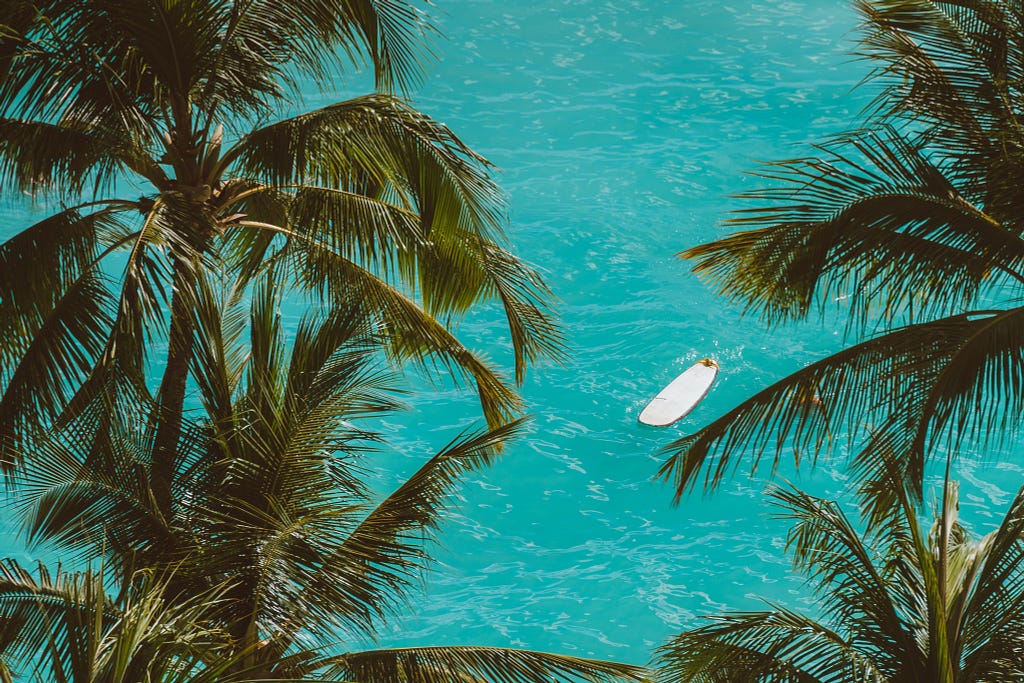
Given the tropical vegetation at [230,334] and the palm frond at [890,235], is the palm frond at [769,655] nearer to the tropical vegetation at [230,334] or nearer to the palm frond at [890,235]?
the tropical vegetation at [230,334]

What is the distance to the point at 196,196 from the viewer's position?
6617 millimetres

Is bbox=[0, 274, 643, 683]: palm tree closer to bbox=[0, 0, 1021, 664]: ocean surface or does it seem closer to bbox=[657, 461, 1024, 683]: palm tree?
bbox=[657, 461, 1024, 683]: palm tree

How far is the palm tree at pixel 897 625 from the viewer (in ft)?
18.8

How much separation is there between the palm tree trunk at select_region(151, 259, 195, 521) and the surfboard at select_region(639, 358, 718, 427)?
850cm

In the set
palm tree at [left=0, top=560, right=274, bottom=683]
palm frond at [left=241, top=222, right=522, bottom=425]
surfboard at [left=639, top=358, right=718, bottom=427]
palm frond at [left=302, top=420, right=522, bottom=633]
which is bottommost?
palm tree at [left=0, top=560, right=274, bottom=683]

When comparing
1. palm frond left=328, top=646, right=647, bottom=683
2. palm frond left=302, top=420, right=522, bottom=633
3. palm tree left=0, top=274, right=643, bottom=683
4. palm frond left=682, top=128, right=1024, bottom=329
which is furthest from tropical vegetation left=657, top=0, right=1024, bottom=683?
palm frond left=302, top=420, right=522, bottom=633

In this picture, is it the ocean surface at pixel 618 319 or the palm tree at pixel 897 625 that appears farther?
the ocean surface at pixel 618 319

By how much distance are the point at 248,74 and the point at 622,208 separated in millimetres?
11944

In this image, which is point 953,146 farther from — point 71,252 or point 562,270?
point 562,270

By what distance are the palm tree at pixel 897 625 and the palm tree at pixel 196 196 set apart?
2103 millimetres

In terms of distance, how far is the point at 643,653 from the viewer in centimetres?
1145

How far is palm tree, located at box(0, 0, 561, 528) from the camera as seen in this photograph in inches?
221

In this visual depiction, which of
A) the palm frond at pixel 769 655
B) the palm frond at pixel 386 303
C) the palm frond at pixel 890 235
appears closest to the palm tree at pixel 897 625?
the palm frond at pixel 769 655

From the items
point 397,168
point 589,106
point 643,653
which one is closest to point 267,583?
point 397,168
